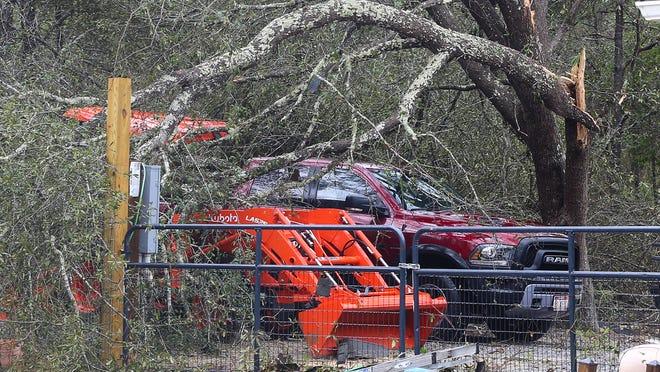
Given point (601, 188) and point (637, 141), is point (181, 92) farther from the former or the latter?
point (637, 141)

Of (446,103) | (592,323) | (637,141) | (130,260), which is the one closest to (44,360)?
(130,260)

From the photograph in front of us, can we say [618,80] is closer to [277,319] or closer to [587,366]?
[277,319]

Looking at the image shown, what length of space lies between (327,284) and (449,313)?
1.14m

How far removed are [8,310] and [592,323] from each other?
4.59m

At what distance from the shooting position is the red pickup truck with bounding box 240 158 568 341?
1032 centimetres

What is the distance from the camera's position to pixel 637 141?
16.0 m

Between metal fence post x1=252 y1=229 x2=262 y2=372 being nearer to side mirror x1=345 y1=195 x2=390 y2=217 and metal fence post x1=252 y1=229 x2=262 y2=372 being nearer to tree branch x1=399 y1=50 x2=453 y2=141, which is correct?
tree branch x1=399 y1=50 x2=453 y2=141

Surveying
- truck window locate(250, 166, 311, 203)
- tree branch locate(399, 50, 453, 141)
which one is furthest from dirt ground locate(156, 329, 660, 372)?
truck window locate(250, 166, 311, 203)

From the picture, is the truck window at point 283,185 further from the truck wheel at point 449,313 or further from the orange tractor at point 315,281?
the truck wheel at point 449,313

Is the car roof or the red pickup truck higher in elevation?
the car roof

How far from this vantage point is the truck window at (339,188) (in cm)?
1109

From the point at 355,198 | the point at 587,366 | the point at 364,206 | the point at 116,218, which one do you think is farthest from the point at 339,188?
the point at 587,366

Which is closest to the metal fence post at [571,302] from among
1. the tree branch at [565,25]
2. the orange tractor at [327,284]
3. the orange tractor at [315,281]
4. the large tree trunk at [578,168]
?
the orange tractor at [315,281]

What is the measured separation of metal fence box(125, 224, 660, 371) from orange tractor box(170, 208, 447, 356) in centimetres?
2
